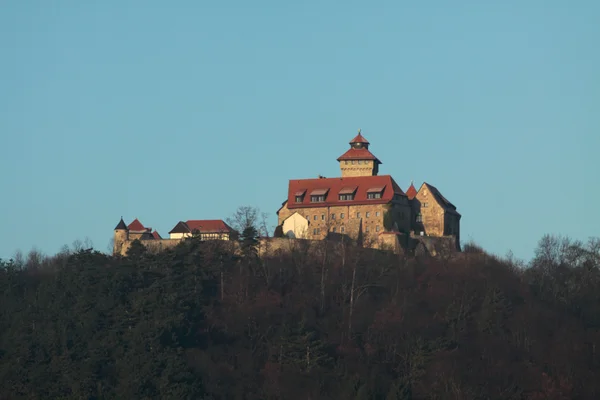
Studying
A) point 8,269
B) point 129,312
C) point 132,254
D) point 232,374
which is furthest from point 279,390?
point 8,269

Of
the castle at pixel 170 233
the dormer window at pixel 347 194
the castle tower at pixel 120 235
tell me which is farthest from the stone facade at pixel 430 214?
the castle tower at pixel 120 235

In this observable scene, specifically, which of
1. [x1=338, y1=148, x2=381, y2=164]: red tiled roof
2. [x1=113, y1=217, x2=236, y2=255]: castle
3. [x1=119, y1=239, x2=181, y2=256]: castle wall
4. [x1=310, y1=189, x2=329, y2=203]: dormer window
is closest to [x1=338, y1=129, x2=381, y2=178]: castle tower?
[x1=338, y1=148, x2=381, y2=164]: red tiled roof

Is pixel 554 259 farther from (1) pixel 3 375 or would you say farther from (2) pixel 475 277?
(1) pixel 3 375

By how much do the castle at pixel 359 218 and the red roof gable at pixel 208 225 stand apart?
→ 1.74 feet

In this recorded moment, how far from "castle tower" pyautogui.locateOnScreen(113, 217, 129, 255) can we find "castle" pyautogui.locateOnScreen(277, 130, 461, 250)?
32.9 feet

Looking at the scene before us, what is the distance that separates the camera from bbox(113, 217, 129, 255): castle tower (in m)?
99.4

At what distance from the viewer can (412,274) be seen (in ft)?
306

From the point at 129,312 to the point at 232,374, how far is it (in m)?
6.89

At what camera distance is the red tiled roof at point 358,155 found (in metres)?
106

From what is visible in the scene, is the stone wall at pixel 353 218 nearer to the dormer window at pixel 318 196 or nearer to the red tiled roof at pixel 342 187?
the red tiled roof at pixel 342 187

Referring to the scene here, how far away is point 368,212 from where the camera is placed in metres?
98.9

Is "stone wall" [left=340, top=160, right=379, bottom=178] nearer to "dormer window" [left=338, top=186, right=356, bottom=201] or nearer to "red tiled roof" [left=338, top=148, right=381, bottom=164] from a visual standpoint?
"red tiled roof" [left=338, top=148, right=381, bottom=164]

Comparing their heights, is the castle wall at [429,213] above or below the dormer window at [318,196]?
below

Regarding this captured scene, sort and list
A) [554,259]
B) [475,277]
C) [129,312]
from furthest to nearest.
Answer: [554,259] < [475,277] < [129,312]
